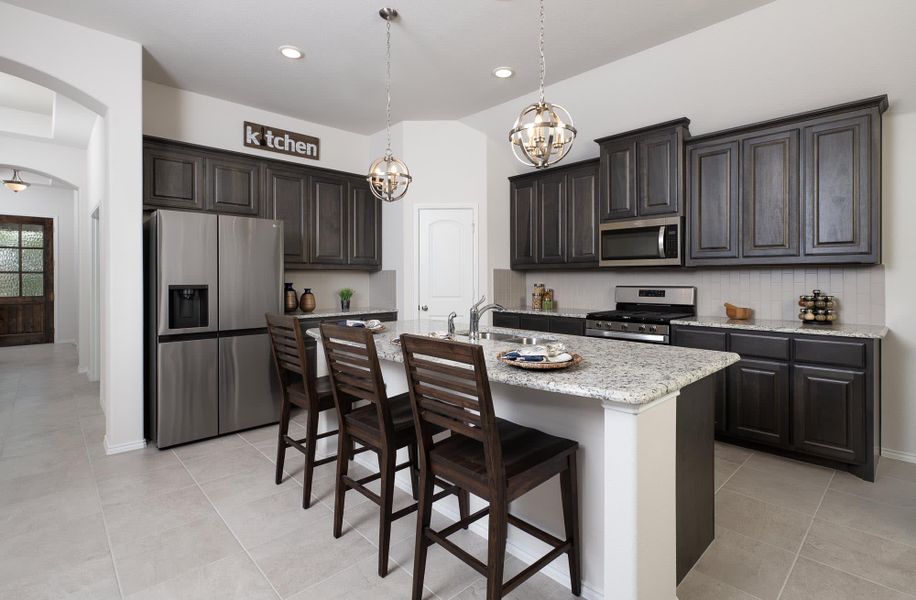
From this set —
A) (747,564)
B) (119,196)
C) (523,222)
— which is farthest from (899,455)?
(119,196)

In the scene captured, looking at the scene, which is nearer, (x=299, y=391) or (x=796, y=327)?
(x=299, y=391)

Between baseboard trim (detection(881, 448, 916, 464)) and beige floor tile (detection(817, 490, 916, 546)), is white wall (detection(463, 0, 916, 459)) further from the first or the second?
beige floor tile (detection(817, 490, 916, 546))

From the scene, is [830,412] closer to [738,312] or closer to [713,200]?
[738,312]

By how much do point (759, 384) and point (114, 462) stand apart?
4553 mm

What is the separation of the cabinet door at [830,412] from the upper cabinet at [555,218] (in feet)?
6.47

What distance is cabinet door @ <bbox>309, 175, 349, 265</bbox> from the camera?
189 inches

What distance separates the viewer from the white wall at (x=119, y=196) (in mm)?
3178

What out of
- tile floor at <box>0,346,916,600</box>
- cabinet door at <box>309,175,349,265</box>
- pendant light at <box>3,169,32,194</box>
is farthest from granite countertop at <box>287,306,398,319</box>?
pendant light at <box>3,169,32,194</box>

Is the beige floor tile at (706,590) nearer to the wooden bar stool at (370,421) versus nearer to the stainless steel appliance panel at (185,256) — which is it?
the wooden bar stool at (370,421)

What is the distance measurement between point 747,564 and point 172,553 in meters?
2.60

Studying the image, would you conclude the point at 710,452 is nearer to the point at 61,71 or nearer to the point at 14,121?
the point at 61,71

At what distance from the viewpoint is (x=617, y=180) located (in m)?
4.02

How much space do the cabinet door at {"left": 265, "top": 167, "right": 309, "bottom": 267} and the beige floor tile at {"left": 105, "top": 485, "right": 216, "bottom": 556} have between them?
244 cm

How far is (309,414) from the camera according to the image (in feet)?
8.35
